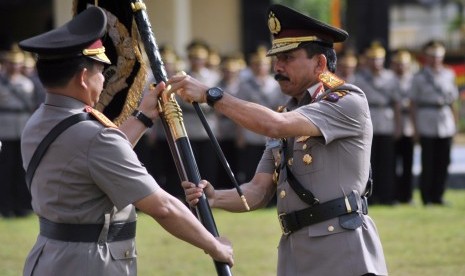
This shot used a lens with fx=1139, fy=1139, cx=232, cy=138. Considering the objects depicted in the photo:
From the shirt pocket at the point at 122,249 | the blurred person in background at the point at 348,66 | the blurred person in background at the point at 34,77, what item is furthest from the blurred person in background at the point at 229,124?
the shirt pocket at the point at 122,249

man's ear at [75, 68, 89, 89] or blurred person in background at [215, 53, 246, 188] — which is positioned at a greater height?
man's ear at [75, 68, 89, 89]

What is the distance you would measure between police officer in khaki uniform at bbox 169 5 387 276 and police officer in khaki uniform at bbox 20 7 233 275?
41 cm

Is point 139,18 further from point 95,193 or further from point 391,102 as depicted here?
point 391,102

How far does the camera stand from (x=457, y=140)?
24.9 meters

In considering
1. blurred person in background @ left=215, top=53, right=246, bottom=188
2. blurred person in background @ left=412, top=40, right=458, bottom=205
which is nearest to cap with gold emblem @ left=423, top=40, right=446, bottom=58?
blurred person in background @ left=412, top=40, right=458, bottom=205

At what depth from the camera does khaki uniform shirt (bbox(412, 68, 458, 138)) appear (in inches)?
570

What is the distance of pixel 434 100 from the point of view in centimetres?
1455

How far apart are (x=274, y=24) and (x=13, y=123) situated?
9027 millimetres

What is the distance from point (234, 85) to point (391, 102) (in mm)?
2112

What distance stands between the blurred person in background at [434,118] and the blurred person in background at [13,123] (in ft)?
16.2

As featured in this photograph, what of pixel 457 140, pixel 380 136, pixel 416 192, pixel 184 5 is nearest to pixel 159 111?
pixel 380 136

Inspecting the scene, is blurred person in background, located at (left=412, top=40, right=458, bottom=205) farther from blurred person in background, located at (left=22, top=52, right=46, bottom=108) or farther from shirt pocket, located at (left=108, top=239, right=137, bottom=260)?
shirt pocket, located at (left=108, top=239, right=137, bottom=260)

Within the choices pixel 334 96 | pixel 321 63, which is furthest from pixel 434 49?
pixel 334 96

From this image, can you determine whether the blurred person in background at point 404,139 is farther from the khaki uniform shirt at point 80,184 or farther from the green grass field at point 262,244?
the khaki uniform shirt at point 80,184
